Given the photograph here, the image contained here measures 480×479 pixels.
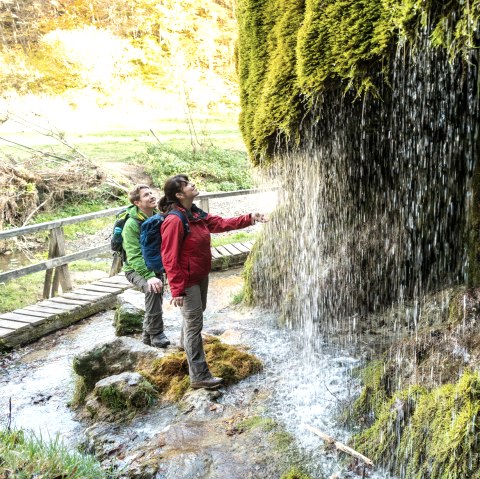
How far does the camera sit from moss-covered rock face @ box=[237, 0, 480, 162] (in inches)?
101

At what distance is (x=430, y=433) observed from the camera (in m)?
2.89

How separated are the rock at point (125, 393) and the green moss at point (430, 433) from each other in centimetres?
189

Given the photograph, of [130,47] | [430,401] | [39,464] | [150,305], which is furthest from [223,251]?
[130,47]

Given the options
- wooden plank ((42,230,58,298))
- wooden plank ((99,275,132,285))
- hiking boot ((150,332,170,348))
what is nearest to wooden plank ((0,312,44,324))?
wooden plank ((42,230,58,298))

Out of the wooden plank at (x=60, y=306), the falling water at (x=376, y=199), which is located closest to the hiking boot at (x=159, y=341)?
the falling water at (x=376, y=199)

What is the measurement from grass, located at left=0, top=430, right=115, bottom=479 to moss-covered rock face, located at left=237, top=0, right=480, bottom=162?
8.97 ft

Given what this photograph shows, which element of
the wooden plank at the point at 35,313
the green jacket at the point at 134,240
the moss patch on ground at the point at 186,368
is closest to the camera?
the moss patch on ground at the point at 186,368

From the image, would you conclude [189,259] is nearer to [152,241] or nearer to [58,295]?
[152,241]

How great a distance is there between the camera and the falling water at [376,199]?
374 centimetres

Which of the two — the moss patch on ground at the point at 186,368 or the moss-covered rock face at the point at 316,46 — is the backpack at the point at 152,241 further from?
the moss-covered rock face at the point at 316,46

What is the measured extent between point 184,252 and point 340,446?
194 cm

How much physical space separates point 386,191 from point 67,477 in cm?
386

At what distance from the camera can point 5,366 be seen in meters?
5.80

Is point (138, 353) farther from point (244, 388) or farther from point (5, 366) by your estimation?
point (5, 366)
